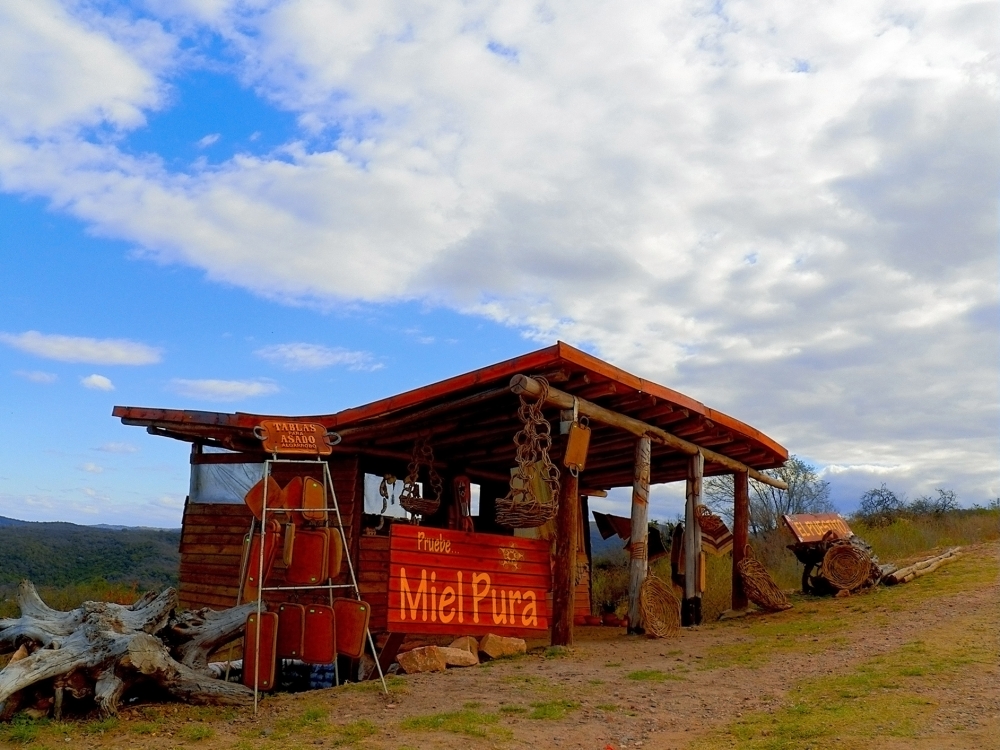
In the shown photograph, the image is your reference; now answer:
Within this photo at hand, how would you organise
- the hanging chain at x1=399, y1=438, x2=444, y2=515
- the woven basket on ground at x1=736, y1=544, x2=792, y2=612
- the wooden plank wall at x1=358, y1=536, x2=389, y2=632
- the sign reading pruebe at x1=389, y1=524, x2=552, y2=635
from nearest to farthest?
the sign reading pruebe at x1=389, y1=524, x2=552, y2=635 → the hanging chain at x1=399, y1=438, x2=444, y2=515 → the wooden plank wall at x1=358, y1=536, x2=389, y2=632 → the woven basket on ground at x1=736, y1=544, x2=792, y2=612

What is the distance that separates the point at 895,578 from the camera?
13.1 m

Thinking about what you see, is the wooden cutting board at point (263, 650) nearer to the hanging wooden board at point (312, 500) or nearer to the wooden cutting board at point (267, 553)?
the wooden cutting board at point (267, 553)

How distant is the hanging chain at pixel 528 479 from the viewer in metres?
8.05

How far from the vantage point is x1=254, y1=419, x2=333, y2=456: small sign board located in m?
6.97

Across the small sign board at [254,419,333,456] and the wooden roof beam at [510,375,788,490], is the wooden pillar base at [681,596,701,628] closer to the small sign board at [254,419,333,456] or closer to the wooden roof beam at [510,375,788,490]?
the wooden roof beam at [510,375,788,490]

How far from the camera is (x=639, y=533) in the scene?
10469 millimetres

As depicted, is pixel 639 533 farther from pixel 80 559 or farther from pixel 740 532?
pixel 80 559

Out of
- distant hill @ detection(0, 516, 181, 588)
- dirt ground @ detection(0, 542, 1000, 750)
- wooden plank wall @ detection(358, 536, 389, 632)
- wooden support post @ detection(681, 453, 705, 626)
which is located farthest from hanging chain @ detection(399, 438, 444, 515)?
distant hill @ detection(0, 516, 181, 588)

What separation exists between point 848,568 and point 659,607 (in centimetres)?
458

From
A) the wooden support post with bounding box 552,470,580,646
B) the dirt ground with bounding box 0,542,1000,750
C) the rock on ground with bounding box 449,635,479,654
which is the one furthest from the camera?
the wooden support post with bounding box 552,470,580,646

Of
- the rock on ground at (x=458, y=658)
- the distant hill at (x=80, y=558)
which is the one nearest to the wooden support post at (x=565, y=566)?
the rock on ground at (x=458, y=658)

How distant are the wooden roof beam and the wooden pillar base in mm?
2068

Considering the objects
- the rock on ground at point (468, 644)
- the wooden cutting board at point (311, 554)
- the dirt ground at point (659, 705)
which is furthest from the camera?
the rock on ground at point (468, 644)

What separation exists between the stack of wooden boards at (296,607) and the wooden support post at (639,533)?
439cm
